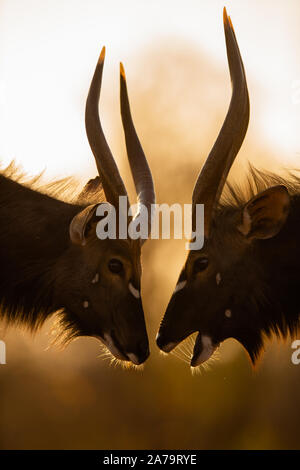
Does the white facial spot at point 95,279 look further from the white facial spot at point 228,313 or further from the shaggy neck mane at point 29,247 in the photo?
the white facial spot at point 228,313

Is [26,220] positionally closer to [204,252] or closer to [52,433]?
[204,252]

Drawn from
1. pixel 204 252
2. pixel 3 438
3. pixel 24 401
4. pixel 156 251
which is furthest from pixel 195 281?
pixel 24 401

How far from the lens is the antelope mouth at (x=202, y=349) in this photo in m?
8.88

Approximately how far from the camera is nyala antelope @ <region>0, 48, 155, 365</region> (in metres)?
8.72

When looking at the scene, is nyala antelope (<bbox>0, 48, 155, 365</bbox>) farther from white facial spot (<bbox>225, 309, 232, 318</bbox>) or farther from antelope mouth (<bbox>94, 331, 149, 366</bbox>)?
white facial spot (<bbox>225, 309, 232, 318</bbox>)

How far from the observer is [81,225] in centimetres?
878

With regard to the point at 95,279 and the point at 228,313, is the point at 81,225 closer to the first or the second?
the point at 95,279

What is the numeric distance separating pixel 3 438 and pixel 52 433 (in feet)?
5.60

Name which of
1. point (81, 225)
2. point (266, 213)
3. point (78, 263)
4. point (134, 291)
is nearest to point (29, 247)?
point (78, 263)

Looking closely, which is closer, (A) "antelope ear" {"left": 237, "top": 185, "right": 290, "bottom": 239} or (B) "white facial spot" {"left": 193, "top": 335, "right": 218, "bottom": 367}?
(A) "antelope ear" {"left": 237, "top": 185, "right": 290, "bottom": 239}

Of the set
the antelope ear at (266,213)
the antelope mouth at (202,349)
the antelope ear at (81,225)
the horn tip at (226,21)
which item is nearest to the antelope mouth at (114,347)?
the antelope mouth at (202,349)

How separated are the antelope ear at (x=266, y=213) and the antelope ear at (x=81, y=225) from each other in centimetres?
143

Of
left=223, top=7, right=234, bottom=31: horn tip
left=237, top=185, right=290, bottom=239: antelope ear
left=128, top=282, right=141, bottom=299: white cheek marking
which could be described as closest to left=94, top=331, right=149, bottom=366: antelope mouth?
left=128, top=282, right=141, bottom=299: white cheek marking

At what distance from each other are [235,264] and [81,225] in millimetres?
1484
